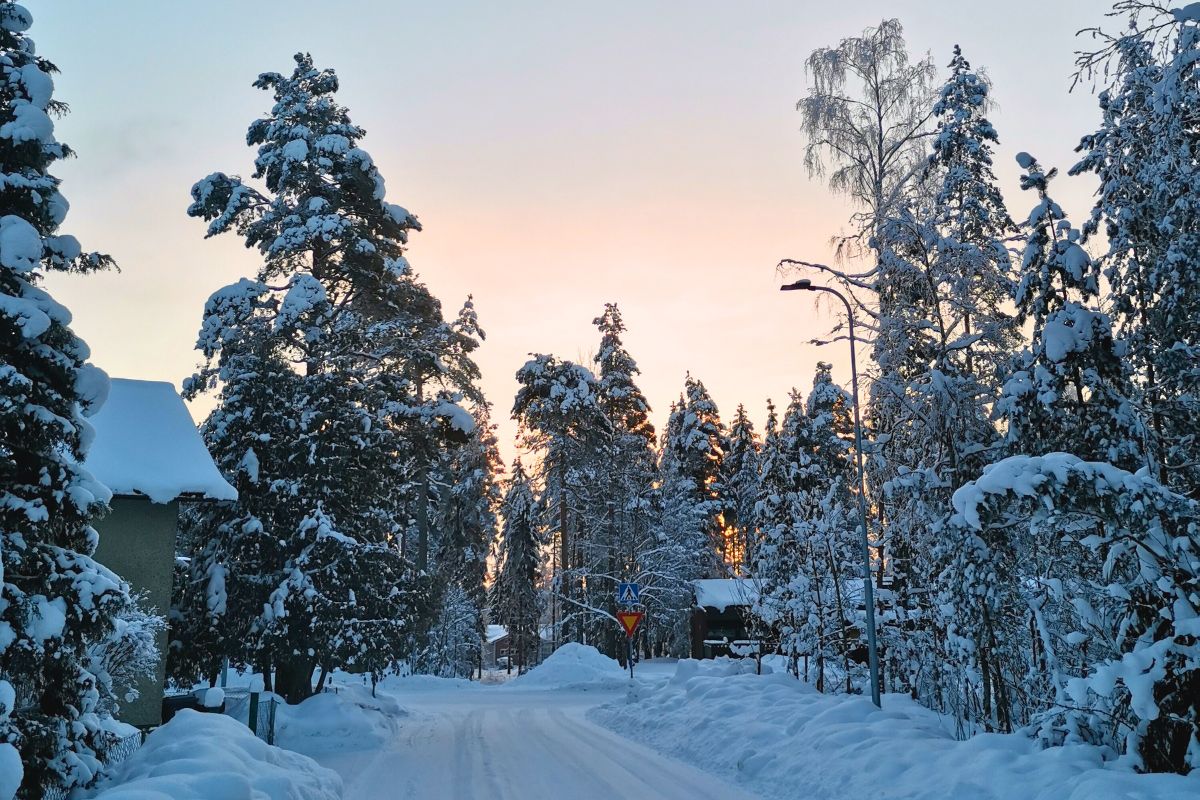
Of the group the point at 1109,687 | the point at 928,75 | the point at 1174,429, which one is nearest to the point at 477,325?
the point at 928,75

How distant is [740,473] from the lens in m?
58.5

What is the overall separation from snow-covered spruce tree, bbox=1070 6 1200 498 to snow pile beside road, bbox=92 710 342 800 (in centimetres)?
1041

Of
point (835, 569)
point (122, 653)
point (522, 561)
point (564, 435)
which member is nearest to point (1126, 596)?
point (122, 653)

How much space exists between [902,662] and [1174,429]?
334 inches

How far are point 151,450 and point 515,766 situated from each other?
364 inches

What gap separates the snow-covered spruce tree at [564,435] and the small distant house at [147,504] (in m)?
27.7

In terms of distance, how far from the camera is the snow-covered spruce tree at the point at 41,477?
852cm

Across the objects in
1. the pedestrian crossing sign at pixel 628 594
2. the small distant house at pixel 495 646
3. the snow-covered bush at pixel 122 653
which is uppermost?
the pedestrian crossing sign at pixel 628 594

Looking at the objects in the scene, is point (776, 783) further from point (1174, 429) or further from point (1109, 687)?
point (1174, 429)

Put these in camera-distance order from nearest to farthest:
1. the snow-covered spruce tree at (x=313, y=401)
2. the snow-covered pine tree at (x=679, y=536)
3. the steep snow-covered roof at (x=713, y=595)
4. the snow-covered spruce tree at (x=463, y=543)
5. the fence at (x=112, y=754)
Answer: the fence at (x=112, y=754), the snow-covered spruce tree at (x=313, y=401), the steep snow-covered roof at (x=713, y=595), the snow-covered pine tree at (x=679, y=536), the snow-covered spruce tree at (x=463, y=543)

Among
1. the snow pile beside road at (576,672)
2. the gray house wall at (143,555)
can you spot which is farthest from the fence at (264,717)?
the snow pile beside road at (576,672)

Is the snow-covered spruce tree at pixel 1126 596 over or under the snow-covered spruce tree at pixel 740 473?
under

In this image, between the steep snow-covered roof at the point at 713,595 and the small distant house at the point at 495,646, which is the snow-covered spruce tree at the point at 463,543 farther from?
the small distant house at the point at 495,646

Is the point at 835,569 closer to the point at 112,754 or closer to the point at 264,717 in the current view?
the point at 264,717
